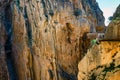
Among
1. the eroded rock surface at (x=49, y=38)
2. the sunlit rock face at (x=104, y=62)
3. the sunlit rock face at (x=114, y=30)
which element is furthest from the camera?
the eroded rock surface at (x=49, y=38)

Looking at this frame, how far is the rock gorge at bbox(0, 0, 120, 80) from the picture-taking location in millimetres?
38250

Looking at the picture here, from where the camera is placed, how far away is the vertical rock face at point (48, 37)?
38.2 metres

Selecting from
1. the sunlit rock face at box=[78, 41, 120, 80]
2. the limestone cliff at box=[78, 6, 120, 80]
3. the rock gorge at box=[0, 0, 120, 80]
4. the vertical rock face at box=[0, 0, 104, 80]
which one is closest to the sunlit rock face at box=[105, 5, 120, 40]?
the limestone cliff at box=[78, 6, 120, 80]

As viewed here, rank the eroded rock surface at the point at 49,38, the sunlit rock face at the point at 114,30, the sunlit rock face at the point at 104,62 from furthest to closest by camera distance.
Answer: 1. the eroded rock surface at the point at 49,38
2. the sunlit rock face at the point at 114,30
3. the sunlit rock face at the point at 104,62

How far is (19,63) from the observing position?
4078cm

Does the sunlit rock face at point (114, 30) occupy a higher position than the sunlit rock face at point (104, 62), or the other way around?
the sunlit rock face at point (114, 30)

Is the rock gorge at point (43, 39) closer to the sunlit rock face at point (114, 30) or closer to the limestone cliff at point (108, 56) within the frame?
the limestone cliff at point (108, 56)

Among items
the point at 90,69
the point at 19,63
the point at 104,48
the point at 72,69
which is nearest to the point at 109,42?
the point at 104,48

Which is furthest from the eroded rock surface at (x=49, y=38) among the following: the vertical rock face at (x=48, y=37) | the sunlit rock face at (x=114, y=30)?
the sunlit rock face at (x=114, y=30)

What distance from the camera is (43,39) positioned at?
38938mm

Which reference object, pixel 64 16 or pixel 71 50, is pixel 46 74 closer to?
pixel 71 50

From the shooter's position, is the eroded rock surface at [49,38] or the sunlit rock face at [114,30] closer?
the sunlit rock face at [114,30]

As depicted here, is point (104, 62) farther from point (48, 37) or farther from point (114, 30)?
point (48, 37)

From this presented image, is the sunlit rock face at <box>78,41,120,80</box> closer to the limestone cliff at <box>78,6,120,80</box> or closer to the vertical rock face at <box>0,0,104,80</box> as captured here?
the limestone cliff at <box>78,6,120,80</box>
